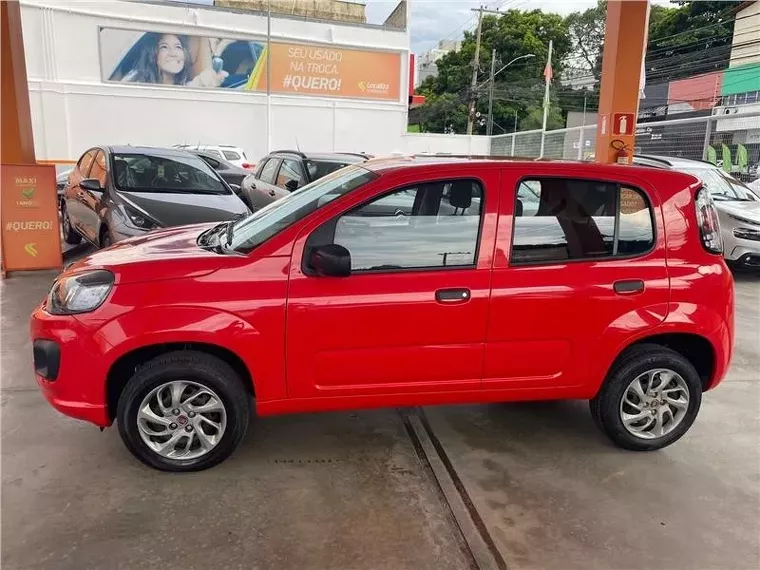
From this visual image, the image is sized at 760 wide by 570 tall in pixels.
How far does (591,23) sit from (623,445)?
54.6 m

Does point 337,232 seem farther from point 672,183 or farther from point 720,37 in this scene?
point 720,37

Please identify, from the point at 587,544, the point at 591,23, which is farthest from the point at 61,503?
the point at 591,23

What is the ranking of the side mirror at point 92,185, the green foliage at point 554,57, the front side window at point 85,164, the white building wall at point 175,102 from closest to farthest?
the side mirror at point 92,185, the front side window at point 85,164, the white building wall at point 175,102, the green foliage at point 554,57

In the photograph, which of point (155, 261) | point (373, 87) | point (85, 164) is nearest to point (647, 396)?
point (155, 261)

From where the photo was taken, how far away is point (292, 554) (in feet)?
9.06

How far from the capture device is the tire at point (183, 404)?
319 centimetres

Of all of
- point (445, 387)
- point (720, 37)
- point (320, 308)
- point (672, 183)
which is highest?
point (720, 37)

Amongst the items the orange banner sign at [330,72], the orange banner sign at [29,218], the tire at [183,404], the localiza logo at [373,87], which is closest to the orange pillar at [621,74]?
the tire at [183,404]

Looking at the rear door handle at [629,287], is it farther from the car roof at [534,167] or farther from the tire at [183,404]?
the tire at [183,404]

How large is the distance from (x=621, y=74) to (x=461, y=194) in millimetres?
4639

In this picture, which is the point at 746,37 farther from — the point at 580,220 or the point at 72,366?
the point at 72,366

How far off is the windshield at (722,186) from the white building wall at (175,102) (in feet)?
56.7

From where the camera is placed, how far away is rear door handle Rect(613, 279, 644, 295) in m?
3.53

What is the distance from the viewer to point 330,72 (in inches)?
1158
